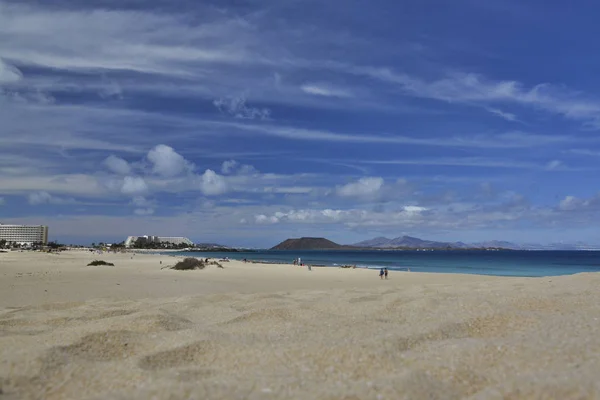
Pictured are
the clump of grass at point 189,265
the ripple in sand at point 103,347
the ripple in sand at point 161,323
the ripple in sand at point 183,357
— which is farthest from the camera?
the clump of grass at point 189,265

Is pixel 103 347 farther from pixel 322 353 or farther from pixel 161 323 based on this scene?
pixel 322 353

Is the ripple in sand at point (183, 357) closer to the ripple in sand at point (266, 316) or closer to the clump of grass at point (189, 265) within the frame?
the ripple in sand at point (266, 316)

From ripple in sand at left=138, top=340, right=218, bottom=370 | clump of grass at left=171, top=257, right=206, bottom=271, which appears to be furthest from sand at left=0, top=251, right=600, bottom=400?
clump of grass at left=171, top=257, right=206, bottom=271

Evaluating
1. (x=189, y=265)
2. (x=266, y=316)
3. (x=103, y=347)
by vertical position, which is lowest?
(x=189, y=265)

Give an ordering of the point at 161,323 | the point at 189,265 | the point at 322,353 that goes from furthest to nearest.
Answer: the point at 189,265, the point at 161,323, the point at 322,353

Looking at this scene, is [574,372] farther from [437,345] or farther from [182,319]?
[182,319]

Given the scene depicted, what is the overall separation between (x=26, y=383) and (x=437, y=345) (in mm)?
5139

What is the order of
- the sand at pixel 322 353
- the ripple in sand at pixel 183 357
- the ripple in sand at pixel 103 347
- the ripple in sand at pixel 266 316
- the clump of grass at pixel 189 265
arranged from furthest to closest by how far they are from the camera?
the clump of grass at pixel 189 265
the ripple in sand at pixel 266 316
the ripple in sand at pixel 103 347
the ripple in sand at pixel 183 357
the sand at pixel 322 353

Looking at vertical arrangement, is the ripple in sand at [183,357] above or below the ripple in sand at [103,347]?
above

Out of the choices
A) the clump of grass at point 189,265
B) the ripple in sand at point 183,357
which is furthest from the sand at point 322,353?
the clump of grass at point 189,265

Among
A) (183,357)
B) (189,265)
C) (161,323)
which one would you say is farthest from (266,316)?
(189,265)

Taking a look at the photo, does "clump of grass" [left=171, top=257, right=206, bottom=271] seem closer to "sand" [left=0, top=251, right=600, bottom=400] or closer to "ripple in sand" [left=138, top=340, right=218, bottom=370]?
"sand" [left=0, top=251, right=600, bottom=400]

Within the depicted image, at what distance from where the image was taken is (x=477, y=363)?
5.32 m

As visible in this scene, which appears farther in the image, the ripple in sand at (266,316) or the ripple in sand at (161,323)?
the ripple in sand at (266,316)
